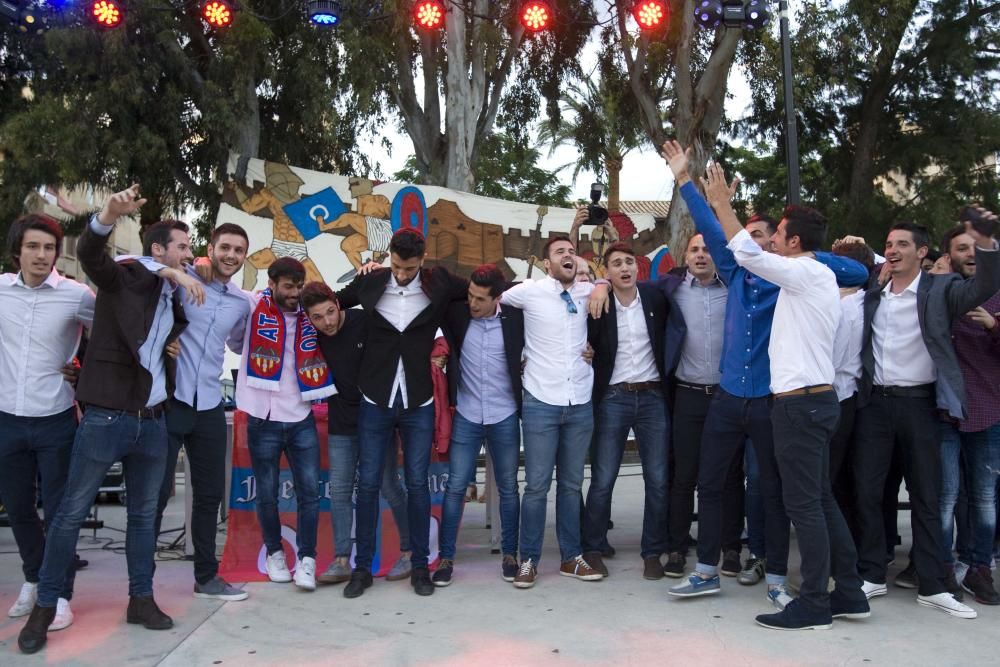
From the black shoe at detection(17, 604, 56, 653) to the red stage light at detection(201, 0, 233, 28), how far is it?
7.70 meters

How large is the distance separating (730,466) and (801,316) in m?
1.05

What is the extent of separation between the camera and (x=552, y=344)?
16.3 ft

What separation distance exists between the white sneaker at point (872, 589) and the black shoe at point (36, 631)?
3.98 meters

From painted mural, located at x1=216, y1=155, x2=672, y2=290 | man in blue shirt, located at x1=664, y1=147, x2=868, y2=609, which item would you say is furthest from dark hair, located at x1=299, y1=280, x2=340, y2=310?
painted mural, located at x1=216, y1=155, x2=672, y2=290

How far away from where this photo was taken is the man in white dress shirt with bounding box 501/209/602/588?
16.1 feet

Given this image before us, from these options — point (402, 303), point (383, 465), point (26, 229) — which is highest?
point (26, 229)

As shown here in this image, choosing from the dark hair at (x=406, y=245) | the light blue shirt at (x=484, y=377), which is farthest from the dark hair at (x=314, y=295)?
the light blue shirt at (x=484, y=377)

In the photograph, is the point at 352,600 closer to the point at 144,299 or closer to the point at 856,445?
the point at 144,299

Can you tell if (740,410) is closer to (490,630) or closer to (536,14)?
(490,630)

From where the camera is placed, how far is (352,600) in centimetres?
461

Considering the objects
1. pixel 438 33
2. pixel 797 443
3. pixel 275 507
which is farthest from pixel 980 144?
pixel 275 507

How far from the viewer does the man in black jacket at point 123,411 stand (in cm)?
383

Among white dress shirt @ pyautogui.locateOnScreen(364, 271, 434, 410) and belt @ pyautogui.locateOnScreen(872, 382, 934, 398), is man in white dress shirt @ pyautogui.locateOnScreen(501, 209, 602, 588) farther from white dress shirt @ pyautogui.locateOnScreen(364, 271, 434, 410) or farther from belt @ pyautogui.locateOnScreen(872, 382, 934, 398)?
belt @ pyautogui.locateOnScreen(872, 382, 934, 398)

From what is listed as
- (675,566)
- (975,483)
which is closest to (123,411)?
(675,566)
